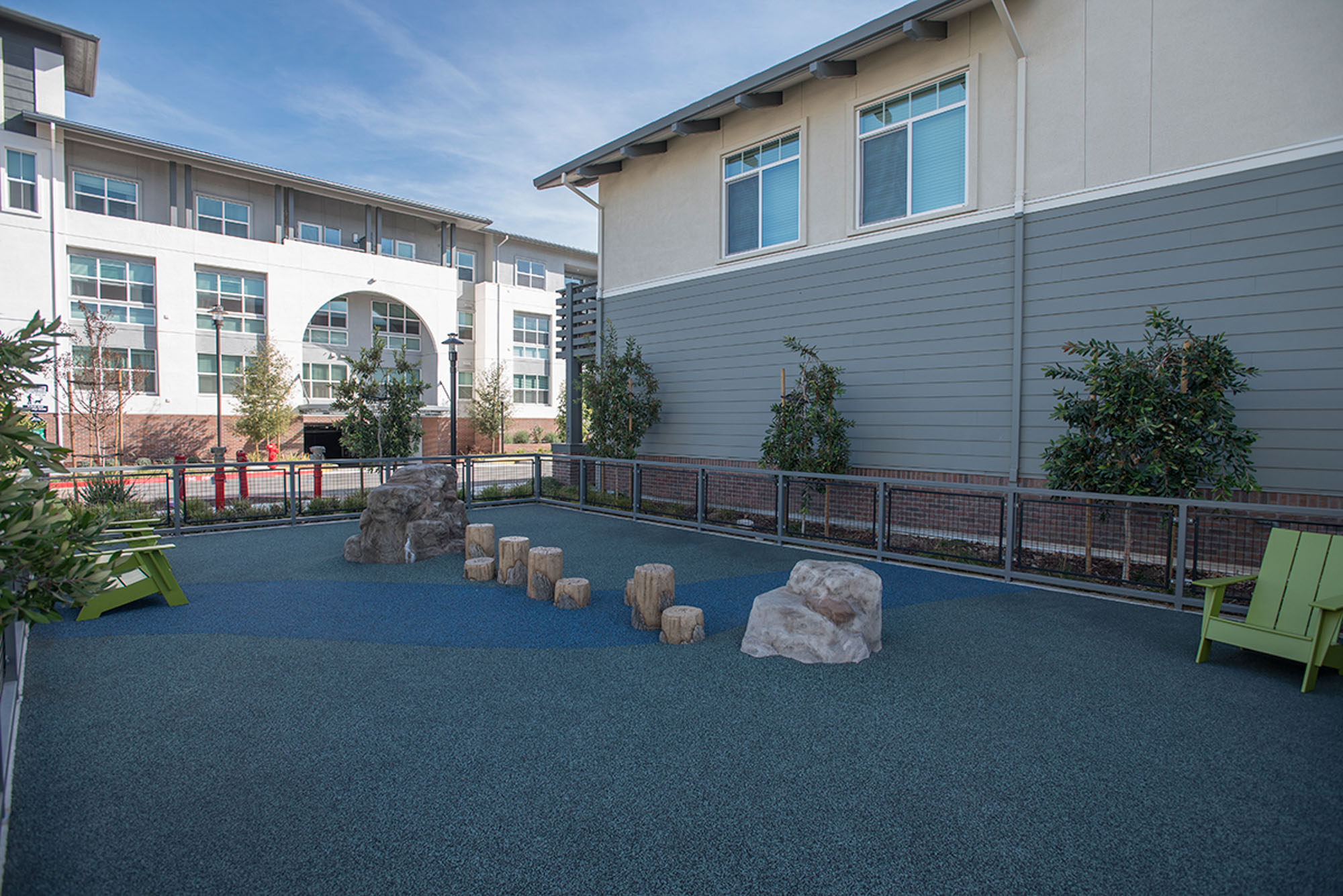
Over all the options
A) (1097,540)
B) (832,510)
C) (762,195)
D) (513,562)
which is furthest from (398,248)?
(1097,540)

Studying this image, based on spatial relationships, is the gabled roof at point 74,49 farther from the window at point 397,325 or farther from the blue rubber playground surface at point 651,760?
the blue rubber playground surface at point 651,760

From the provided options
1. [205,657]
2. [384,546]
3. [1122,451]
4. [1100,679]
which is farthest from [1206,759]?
[384,546]

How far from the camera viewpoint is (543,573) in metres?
6.34

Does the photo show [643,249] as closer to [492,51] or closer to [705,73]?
[705,73]

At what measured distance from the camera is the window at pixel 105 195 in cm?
2303

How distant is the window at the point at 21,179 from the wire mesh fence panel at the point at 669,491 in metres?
23.4

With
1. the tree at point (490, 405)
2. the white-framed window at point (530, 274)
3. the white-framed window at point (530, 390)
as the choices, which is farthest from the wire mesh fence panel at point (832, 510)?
the white-framed window at point (530, 274)

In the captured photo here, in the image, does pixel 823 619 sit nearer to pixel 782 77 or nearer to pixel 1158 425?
pixel 1158 425

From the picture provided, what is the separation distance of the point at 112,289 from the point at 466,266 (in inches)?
586

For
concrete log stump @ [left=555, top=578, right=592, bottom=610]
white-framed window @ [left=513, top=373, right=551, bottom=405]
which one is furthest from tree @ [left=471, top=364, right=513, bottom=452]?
concrete log stump @ [left=555, top=578, right=592, bottom=610]

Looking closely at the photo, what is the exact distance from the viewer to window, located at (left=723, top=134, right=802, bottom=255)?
440 inches

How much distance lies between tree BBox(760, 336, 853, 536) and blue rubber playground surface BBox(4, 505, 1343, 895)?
403cm

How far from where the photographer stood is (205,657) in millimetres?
4773

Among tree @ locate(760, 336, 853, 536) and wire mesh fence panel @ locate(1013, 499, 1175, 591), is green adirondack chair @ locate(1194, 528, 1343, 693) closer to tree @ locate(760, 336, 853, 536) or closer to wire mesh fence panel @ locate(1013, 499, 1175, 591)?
wire mesh fence panel @ locate(1013, 499, 1175, 591)
